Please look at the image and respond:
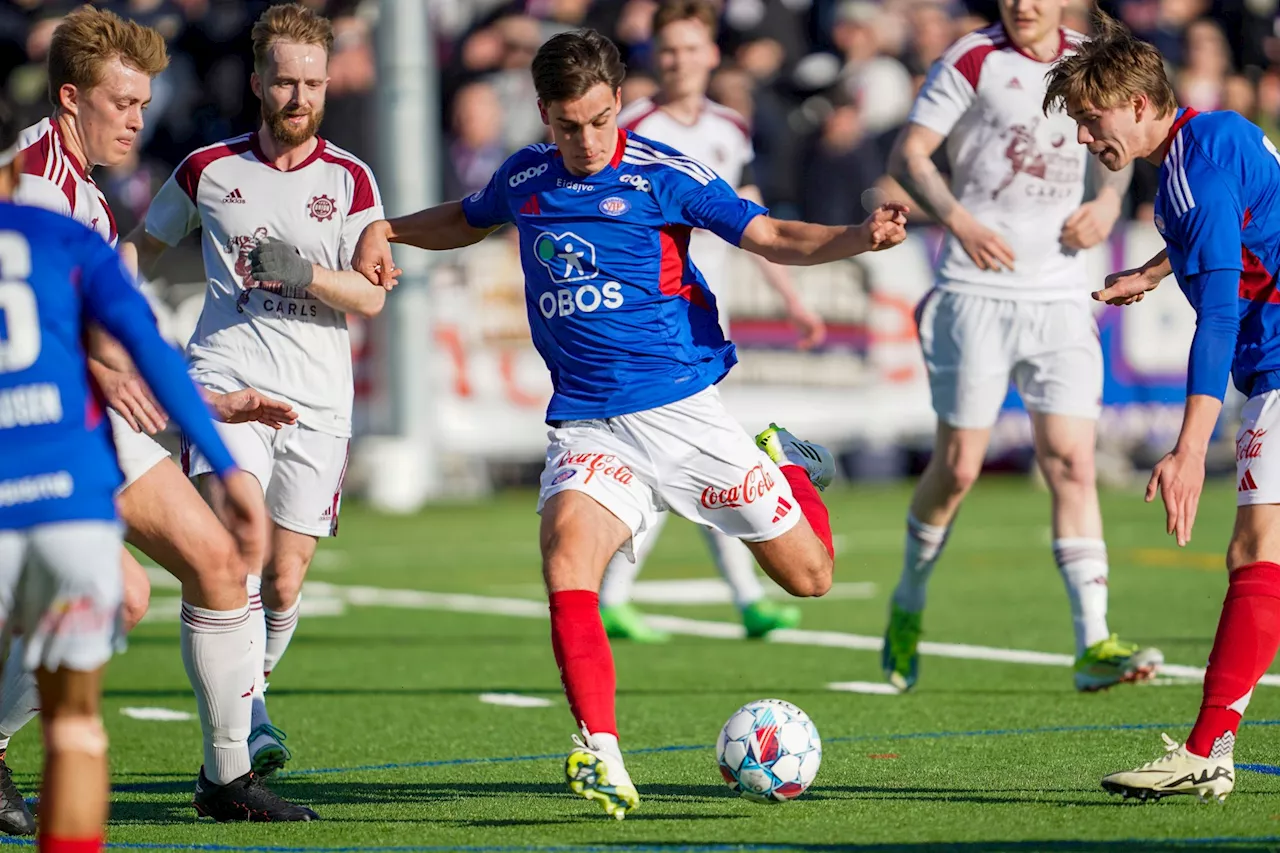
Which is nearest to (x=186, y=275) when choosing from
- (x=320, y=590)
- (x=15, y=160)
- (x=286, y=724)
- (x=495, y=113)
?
(x=495, y=113)

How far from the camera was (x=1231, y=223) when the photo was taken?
562 centimetres

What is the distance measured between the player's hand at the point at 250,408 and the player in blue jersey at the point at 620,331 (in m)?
0.72

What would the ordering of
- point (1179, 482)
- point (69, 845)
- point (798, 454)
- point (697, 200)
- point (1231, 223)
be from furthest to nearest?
point (798, 454), point (697, 200), point (1231, 223), point (1179, 482), point (69, 845)

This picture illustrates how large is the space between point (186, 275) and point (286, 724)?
951 cm

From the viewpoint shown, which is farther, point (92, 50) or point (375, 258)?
point (375, 258)

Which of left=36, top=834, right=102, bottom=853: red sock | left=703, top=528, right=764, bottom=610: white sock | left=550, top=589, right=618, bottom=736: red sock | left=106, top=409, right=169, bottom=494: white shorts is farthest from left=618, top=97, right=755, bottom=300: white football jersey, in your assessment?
left=36, top=834, right=102, bottom=853: red sock

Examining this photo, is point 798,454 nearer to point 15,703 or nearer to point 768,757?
point 768,757

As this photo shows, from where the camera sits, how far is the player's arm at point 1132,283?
6.21 meters

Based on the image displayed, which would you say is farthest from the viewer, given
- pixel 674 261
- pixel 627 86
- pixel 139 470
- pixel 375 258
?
pixel 627 86

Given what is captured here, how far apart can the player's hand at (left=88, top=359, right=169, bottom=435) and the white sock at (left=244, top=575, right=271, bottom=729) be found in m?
0.72

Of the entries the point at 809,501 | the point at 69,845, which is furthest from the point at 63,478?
the point at 809,501

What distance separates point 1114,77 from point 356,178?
2621mm

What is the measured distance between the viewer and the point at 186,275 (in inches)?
662

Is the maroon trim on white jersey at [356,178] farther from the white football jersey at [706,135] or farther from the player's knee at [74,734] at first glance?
the white football jersey at [706,135]
